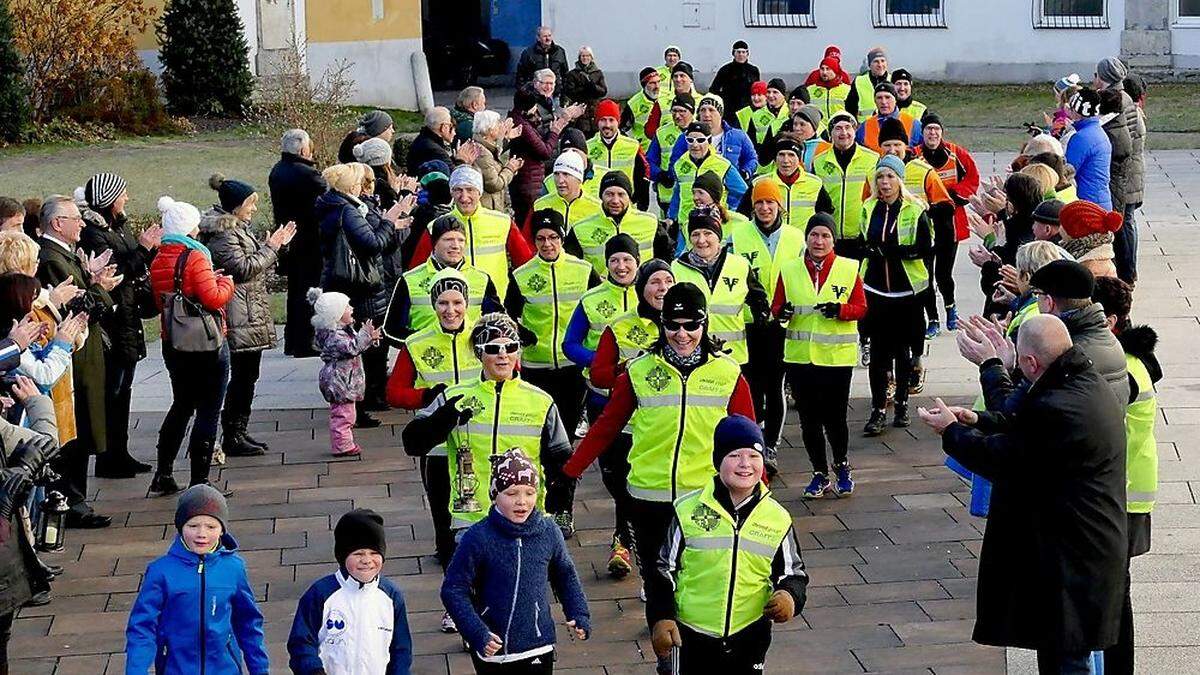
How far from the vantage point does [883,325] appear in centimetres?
1245

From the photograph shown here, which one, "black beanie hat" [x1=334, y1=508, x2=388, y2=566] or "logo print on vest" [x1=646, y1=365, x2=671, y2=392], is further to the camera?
"logo print on vest" [x1=646, y1=365, x2=671, y2=392]

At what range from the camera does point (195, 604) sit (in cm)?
704

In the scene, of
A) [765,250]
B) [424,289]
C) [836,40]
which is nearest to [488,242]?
[424,289]

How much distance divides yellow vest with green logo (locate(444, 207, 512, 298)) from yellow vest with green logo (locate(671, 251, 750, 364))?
1.88 metres

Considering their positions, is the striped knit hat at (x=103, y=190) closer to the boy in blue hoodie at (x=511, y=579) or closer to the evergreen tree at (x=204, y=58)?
the boy in blue hoodie at (x=511, y=579)

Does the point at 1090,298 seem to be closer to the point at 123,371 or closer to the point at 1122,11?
the point at 123,371

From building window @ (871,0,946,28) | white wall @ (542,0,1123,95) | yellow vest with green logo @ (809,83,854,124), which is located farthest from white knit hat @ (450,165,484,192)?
building window @ (871,0,946,28)

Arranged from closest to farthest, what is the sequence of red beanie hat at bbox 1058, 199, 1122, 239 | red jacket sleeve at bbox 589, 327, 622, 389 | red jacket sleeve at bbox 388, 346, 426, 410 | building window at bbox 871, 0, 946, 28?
red jacket sleeve at bbox 388, 346, 426, 410
red jacket sleeve at bbox 589, 327, 622, 389
red beanie hat at bbox 1058, 199, 1122, 239
building window at bbox 871, 0, 946, 28

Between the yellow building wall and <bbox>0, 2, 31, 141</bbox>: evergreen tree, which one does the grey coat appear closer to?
<bbox>0, 2, 31, 141</bbox>: evergreen tree

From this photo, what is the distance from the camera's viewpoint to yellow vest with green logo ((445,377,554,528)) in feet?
27.8

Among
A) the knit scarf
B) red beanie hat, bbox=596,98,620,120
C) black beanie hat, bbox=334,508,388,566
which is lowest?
black beanie hat, bbox=334,508,388,566

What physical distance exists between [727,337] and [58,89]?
68.9 feet

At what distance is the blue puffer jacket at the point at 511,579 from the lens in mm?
7148

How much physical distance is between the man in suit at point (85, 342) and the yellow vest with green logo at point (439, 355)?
90.2 inches
